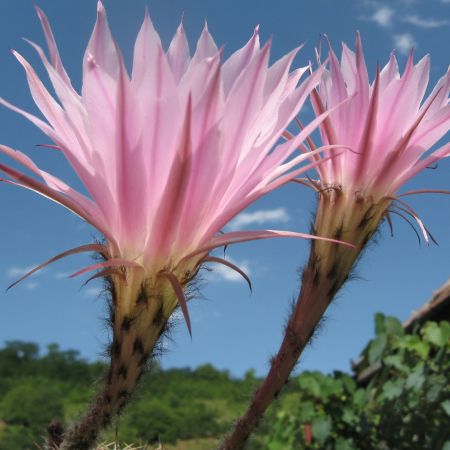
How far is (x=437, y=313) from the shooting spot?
10.4 feet

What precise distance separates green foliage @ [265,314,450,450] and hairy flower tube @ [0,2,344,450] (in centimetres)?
166

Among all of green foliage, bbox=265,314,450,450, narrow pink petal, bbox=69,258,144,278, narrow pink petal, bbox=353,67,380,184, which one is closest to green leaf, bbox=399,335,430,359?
green foliage, bbox=265,314,450,450

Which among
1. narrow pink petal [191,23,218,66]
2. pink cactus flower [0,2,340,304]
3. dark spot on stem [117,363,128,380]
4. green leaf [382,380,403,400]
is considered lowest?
dark spot on stem [117,363,128,380]

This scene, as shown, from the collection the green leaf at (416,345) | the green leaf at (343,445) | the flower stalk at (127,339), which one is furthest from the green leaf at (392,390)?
the flower stalk at (127,339)

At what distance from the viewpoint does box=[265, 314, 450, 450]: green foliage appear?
8.05 ft

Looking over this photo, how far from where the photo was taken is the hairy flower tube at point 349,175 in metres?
0.90

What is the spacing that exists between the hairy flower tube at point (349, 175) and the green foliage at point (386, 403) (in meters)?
1.38

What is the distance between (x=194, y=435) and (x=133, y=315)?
10041 mm

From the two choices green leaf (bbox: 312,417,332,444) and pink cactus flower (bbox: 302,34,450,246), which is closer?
pink cactus flower (bbox: 302,34,450,246)

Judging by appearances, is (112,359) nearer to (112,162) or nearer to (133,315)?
(133,315)

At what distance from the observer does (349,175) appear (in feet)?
3.09

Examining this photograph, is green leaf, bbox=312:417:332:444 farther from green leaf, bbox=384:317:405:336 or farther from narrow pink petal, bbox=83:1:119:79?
narrow pink petal, bbox=83:1:119:79

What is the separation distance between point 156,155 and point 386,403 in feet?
7.52

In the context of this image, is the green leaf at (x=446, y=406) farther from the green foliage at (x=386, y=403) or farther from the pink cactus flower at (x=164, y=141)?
the pink cactus flower at (x=164, y=141)
